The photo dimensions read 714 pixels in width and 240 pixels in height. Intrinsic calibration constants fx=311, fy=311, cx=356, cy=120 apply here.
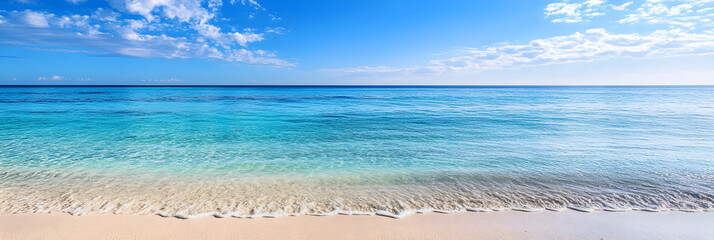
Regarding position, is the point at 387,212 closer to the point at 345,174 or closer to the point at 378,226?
the point at 378,226

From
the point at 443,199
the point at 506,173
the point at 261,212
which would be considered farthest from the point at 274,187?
the point at 506,173

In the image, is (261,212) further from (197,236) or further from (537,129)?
(537,129)

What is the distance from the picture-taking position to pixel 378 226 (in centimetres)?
482

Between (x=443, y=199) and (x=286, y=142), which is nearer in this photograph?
(x=443, y=199)

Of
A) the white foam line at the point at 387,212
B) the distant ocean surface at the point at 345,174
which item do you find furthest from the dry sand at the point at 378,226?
the distant ocean surface at the point at 345,174

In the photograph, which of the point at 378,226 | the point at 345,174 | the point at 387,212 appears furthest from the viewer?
the point at 345,174

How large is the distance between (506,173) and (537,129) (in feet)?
31.0

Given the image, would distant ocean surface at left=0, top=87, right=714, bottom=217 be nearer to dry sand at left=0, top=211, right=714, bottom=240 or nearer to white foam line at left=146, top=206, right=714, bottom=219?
white foam line at left=146, top=206, right=714, bottom=219

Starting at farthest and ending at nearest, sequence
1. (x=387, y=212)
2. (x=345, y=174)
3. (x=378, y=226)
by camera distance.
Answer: (x=345, y=174) → (x=387, y=212) → (x=378, y=226)

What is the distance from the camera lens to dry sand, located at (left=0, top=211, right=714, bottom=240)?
4508 mm

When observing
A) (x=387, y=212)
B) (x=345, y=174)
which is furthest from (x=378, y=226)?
(x=345, y=174)

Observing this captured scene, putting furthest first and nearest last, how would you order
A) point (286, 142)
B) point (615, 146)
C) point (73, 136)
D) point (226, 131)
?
point (226, 131) → point (73, 136) → point (286, 142) → point (615, 146)

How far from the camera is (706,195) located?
20.1 ft

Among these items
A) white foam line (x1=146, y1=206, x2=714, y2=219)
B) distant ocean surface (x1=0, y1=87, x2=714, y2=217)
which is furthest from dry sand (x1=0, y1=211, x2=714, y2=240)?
distant ocean surface (x1=0, y1=87, x2=714, y2=217)
